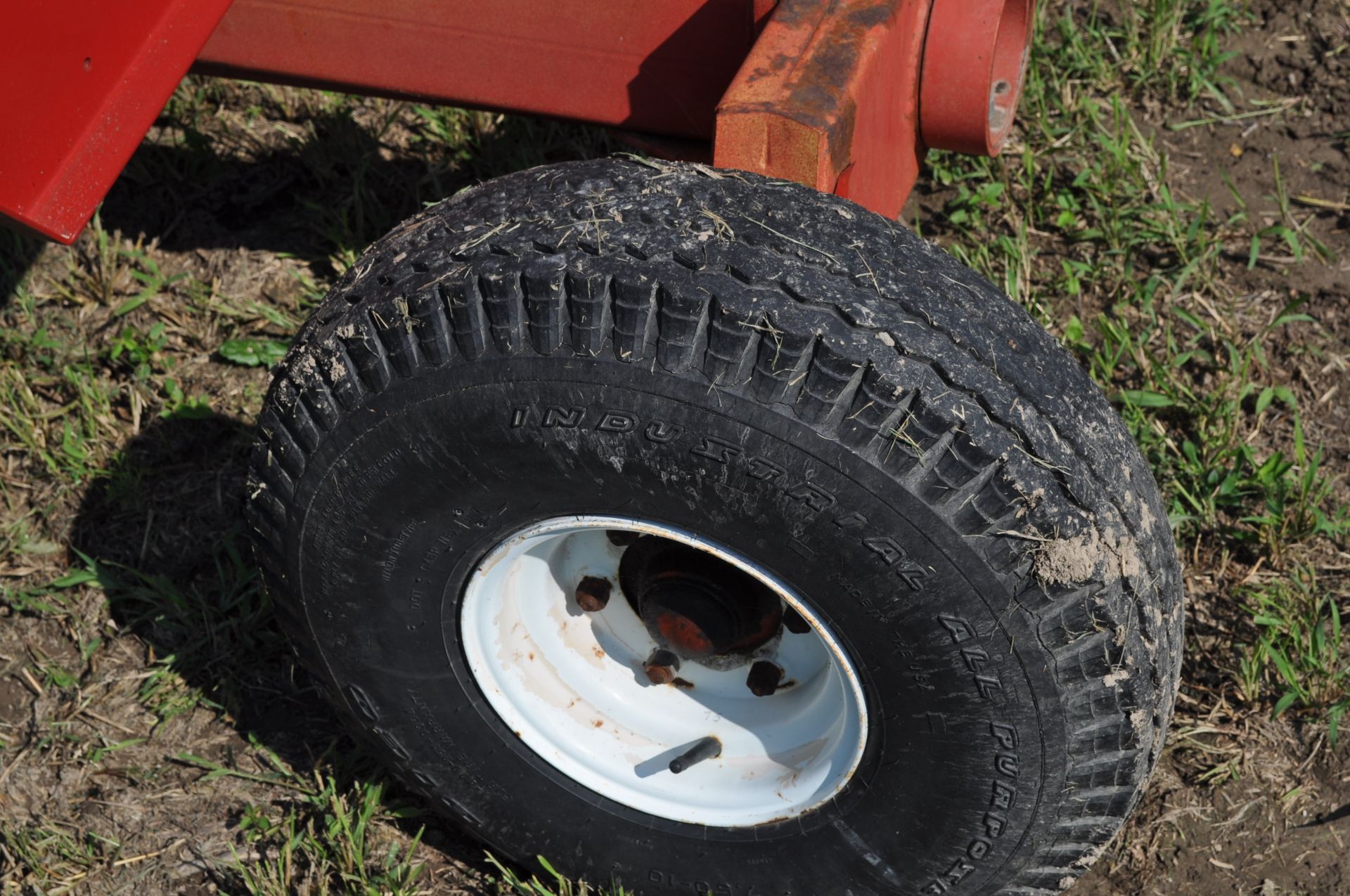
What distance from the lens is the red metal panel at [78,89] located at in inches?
74.7

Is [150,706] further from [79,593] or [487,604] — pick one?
[487,604]

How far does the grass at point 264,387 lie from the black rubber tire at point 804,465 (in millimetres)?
714

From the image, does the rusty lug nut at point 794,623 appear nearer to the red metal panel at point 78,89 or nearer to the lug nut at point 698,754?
the lug nut at point 698,754

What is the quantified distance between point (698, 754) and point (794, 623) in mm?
280

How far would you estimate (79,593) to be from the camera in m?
2.91

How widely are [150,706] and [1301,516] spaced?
8.15ft

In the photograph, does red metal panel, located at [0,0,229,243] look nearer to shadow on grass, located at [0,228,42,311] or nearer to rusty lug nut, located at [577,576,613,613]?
rusty lug nut, located at [577,576,613,613]

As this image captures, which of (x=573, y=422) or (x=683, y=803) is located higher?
(x=573, y=422)

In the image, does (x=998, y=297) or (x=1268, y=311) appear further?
(x=1268, y=311)

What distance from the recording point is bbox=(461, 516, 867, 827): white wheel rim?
2.10 m

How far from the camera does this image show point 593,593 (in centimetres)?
226

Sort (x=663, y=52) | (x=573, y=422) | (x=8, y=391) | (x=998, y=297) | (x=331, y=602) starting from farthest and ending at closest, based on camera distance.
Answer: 1. (x=8, y=391)
2. (x=663, y=52)
3. (x=331, y=602)
4. (x=998, y=297)
5. (x=573, y=422)

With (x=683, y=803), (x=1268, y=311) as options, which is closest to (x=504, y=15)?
(x=683, y=803)

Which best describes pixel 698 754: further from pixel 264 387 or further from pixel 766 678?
pixel 264 387
